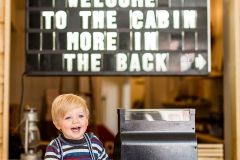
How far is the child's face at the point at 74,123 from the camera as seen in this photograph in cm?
236

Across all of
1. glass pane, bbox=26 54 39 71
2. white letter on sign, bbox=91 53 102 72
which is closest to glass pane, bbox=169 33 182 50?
white letter on sign, bbox=91 53 102 72

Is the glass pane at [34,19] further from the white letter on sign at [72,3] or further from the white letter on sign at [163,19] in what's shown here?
the white letter on sign at [163,19]

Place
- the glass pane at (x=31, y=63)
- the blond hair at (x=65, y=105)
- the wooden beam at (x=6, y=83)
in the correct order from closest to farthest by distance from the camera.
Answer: the blond hair at (x=65, y=105)
the wooden beam at (x=6, y=83)
the glass pane at (x=31, y=63)

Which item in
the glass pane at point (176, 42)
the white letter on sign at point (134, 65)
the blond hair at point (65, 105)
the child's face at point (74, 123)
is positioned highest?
the glass pane at point (176, 42)

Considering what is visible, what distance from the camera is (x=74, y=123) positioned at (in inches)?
92.9

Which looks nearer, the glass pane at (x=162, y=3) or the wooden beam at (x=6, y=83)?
the wooden beam at (x=6, y=83)

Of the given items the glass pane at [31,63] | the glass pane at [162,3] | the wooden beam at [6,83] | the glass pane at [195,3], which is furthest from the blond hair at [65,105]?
the glass pane at [195,3]

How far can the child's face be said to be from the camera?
2.36m

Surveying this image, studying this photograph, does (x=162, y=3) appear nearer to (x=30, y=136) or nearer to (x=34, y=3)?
(x=34, y=3)

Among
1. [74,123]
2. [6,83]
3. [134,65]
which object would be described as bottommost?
[74,123]

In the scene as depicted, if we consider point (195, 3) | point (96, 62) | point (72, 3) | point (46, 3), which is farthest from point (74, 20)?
point (195, 3)

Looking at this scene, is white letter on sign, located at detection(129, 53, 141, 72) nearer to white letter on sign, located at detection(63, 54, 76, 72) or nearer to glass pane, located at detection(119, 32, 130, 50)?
glass pane, located at detection(119, 32, 130, 50)

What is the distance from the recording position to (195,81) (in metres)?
7.62

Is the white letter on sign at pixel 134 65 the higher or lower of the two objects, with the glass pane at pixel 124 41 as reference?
lower
